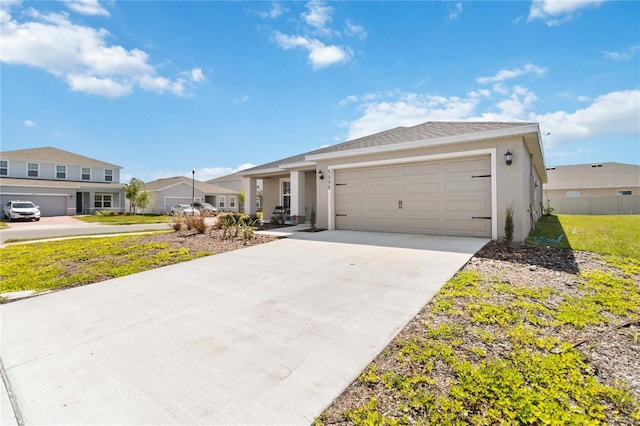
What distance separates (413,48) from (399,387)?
1139 cm

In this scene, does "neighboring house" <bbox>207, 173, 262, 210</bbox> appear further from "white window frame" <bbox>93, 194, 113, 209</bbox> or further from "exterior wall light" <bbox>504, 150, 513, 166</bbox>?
"exterior wall light" <bbox>504, 150, 513, 166</bbox>

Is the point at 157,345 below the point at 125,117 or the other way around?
below

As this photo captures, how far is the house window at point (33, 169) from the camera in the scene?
27344 millimetres

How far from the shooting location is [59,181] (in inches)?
1110

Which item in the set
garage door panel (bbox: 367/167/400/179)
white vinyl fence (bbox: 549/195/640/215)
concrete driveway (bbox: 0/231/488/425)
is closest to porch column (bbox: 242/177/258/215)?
garage door panel (bbox: 367/167/400/179)

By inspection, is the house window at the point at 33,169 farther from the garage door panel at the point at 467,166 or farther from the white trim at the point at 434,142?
the garage door panel at the point at 467,166

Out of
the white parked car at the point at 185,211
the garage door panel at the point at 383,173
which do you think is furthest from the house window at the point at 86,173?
the garage door panel at the point at 383,173

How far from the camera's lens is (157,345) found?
289 centimetres

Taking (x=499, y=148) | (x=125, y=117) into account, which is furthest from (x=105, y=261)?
(x=125, y=117)

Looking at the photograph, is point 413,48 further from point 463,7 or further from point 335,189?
A: point 335,189

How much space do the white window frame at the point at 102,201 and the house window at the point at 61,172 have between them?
336 centimetres

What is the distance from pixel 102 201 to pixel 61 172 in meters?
4.40

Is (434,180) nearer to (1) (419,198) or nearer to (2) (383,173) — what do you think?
(1) (419,198)

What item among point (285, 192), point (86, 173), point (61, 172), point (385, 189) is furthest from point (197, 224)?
point (86, 173)
